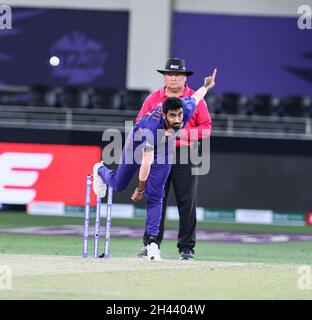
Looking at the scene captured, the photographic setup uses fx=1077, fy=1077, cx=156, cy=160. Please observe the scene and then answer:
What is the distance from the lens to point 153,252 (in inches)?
477

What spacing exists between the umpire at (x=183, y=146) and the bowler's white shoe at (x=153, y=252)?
228mm

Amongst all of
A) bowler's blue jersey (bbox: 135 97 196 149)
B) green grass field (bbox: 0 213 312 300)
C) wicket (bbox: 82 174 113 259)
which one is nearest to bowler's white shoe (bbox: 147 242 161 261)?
green grass field (bbox: 0 213 312 300)

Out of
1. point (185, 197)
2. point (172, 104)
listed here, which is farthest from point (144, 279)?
point (185, 197)

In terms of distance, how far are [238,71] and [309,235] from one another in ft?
32.6

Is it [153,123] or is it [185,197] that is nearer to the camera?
[153,123]

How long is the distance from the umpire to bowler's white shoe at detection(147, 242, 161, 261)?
9.0 inches

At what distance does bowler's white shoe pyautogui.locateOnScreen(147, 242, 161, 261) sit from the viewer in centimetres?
1208

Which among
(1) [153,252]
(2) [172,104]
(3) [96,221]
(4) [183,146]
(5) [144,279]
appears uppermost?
(2) [172,104]

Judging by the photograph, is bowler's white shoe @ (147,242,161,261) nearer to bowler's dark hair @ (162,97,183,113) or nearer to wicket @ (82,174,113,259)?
wicket @ (82,174,113,259)

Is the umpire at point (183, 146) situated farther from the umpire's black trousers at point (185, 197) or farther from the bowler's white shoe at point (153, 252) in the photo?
the bowler's white shoe at point (153, 252)

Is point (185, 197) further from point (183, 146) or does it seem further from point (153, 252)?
point (153, 252)

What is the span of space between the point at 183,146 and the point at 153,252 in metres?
1.37

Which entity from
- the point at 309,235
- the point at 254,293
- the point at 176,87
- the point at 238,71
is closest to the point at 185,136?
the point at 176,87

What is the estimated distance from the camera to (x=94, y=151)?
22.2 metres
